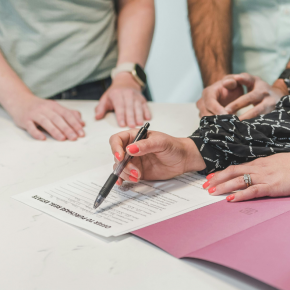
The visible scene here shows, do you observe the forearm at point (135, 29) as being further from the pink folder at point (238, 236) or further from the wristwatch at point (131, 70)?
the pink folder at point (238, 236)

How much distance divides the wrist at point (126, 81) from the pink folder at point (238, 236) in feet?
2.38

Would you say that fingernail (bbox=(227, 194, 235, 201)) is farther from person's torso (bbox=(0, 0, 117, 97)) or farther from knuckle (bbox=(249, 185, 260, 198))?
person's torso (bbox=(0, 0, 117, 97))

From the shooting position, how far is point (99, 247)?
489mm

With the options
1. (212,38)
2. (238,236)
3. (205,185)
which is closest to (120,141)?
(205,185)

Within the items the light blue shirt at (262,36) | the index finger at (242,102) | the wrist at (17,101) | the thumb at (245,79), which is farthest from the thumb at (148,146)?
the light blue shirt at (262,36)

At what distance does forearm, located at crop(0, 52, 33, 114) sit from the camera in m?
1.06

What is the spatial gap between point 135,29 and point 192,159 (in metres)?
0.80

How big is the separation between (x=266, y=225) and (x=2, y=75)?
903mm

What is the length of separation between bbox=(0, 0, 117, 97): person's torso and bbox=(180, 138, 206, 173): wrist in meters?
0.67

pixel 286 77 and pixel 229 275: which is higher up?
pixel 286 77

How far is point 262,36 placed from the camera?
142 cm

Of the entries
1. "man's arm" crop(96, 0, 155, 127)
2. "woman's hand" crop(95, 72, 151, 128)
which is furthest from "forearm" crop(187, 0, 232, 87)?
"woman's hand" crop(95, 72, 151, 128)

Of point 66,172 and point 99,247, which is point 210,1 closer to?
point 66,172

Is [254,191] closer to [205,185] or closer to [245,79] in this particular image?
[205,185]
